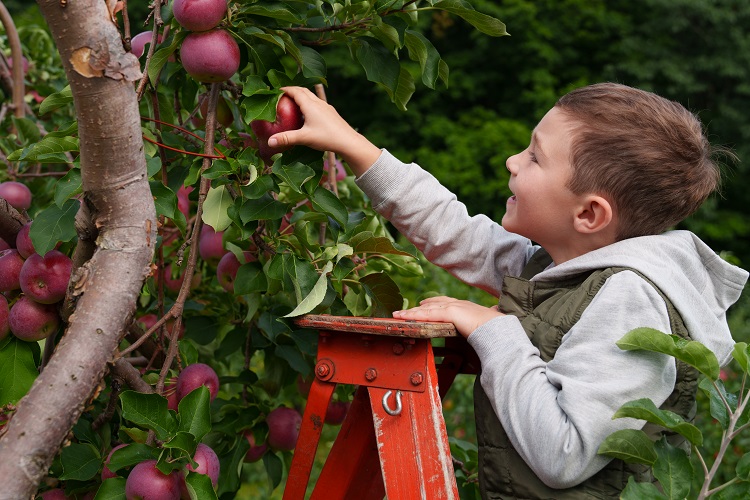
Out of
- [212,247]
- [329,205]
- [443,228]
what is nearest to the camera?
[329,205]

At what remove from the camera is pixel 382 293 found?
4.59 ft

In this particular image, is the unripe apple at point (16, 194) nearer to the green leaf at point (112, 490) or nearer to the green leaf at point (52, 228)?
the green leaf at point (52, 228)

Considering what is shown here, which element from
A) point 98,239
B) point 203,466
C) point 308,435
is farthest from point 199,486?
point 98,239

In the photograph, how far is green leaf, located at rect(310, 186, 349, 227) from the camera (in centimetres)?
130

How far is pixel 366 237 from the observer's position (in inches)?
53.0

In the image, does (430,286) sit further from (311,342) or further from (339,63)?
(339,63)

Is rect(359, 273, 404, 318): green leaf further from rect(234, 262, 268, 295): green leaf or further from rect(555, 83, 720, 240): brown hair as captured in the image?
rect(555, 83, 720, 240): brown hair

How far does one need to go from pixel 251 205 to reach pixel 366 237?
0.20 m

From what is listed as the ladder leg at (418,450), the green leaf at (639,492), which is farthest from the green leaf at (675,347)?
the ladder leg at (418,450)

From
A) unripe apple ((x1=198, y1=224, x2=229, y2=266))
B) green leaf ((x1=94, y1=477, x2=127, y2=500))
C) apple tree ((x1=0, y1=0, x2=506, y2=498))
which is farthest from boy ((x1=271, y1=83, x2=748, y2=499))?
green leaf ((x1=94, y1=477, x2=127, y2=500))

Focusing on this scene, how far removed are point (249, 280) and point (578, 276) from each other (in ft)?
1.67

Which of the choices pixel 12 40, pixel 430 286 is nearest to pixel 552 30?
pixel 430 286

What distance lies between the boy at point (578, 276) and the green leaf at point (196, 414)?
307 millimetres

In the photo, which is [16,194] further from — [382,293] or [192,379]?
[382,293]
